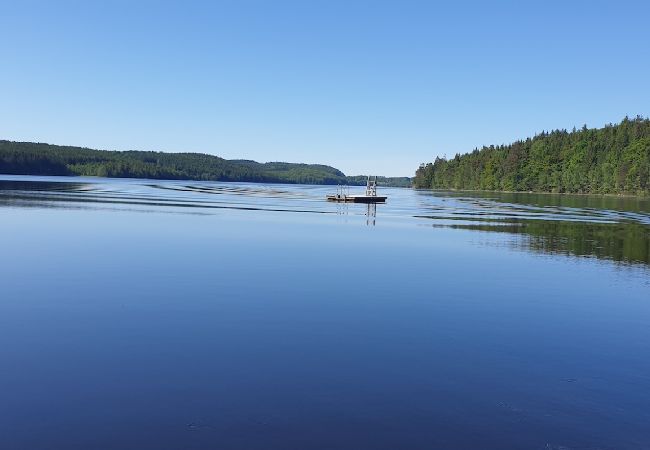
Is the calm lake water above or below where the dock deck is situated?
below

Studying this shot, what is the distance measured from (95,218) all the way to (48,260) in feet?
84.5

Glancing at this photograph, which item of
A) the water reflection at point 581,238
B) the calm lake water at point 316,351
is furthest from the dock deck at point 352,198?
the calm lake water at point 316,351

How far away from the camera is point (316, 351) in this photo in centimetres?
1493

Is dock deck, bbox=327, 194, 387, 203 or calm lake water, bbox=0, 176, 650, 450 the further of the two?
dock deck, bbox=327, 194, 387, 203

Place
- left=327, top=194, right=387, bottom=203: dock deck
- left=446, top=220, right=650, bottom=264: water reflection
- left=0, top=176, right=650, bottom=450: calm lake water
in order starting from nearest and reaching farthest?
left=0, top=176, right=650, bottom=450: calm lake water → left=446, top=220, right=650, bottom=264: water reflection → left=327, top=194, right=387, bottom=203: dock deck

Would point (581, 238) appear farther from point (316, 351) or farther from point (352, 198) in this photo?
point (352, 198)

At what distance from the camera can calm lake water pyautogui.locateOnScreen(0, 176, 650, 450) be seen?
409 inches

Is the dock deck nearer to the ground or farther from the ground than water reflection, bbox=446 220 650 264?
farther from the ground

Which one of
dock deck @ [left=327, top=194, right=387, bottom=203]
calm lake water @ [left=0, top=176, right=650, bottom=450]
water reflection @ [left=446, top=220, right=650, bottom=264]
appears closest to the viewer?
calm lake water @ [left=0, top=176, right=650, bottom=450]

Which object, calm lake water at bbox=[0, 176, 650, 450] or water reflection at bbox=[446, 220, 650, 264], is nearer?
calm lake water at bbox=[0, 176, 650, 450]

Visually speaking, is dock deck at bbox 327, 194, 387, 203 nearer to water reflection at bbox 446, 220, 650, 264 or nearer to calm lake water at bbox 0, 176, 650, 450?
water reflection at bbox 446, 220, 650, 264

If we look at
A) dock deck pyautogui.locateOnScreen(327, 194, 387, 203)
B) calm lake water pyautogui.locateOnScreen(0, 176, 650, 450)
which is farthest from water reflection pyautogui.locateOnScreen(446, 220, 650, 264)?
dock deck pyautogui.locateOnScreen(327, 194, 387, 203)

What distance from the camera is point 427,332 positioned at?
56.5ft

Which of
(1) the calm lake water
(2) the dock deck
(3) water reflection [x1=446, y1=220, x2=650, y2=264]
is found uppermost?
(2) the dock deck
